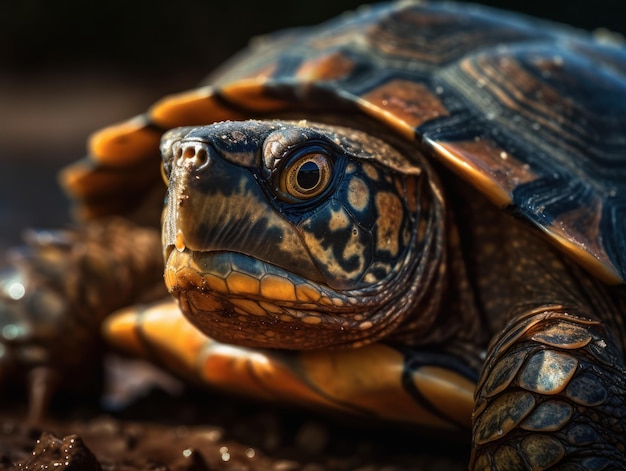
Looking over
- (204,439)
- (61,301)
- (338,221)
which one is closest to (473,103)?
(338,221)

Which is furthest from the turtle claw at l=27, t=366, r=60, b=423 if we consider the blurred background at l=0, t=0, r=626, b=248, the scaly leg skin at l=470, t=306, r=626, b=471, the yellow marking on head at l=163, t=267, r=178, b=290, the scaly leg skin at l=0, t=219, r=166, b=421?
the blurred background at l=0, t=0, r=626, b=248

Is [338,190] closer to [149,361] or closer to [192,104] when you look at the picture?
[192,104]

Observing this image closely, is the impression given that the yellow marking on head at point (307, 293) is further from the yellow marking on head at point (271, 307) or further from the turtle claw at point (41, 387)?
the turtle claw at point (41, 387)

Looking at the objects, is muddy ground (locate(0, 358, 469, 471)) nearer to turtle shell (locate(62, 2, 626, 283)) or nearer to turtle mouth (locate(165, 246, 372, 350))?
turtle mouth (locate(165, 246, 372, 350))

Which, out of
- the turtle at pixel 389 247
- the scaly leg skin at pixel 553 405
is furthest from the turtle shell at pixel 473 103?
the scaly leg skin at pixel 553 405

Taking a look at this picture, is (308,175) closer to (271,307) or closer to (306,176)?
(306,176)

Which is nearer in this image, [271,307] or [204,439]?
[271,307]

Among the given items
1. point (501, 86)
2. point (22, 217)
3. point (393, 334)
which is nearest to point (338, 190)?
point (393, 334)
